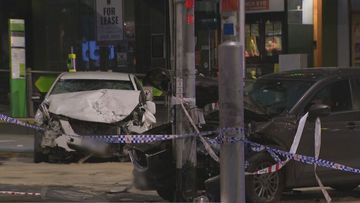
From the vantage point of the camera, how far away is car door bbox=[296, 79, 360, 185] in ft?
27.9

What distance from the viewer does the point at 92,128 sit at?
11.8 metres

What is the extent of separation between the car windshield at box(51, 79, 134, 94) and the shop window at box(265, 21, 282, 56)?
694cm

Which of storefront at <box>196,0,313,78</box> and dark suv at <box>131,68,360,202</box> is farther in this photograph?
storefront at <box>196,0,313,78</box>

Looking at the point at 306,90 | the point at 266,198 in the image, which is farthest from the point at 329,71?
the point at 266,198

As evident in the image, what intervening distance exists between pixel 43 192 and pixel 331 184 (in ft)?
12.4

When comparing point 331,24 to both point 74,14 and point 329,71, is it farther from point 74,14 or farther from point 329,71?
point 329,71

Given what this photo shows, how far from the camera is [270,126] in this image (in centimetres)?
823

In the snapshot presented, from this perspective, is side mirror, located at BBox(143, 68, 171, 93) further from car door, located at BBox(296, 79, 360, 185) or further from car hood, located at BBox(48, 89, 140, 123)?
car hood, located at BBox(48, 89, 140, 123)

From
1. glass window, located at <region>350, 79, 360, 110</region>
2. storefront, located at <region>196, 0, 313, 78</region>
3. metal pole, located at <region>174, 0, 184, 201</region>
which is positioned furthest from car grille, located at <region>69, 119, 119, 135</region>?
storefront, located at <region>196, 0, 313, 78</region>

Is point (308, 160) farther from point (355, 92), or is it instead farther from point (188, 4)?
point (188, 4)

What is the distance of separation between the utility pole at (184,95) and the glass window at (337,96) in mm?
1811

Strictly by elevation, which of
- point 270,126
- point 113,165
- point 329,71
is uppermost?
point 329,71

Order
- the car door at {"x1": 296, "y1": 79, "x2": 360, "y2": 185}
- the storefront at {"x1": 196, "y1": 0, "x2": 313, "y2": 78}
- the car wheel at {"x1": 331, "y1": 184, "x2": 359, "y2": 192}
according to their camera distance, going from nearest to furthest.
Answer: the car door at {"x1": 296, "y1": 79, "x2": 360, "y2": 185}, the car wheel at {"x1": 331, "y1": 184, "x2": 359, "y2": 192}, the storefront at {"x1": 196, "y1": 0, "x2": 313, "y2": 78}

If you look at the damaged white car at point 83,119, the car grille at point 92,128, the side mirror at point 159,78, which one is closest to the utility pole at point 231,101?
the side mirror at point 159,78
